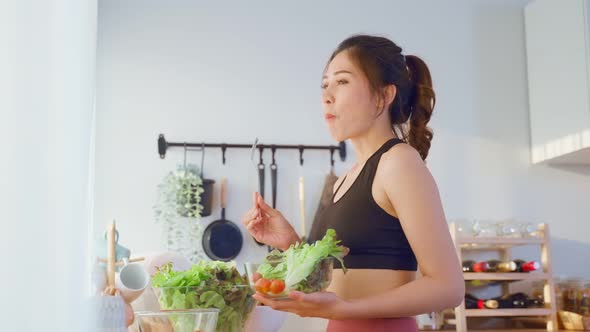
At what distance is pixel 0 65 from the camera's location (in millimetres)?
360

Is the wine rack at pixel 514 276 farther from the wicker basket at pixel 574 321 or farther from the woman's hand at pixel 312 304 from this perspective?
the woman's hand at pixel 312 304

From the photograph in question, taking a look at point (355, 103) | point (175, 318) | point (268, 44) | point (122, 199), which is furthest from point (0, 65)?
point (268, 44)

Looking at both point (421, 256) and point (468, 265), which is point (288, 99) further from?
point (421, 256)

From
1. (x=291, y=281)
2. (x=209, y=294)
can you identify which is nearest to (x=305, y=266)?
(x=291, y=281)

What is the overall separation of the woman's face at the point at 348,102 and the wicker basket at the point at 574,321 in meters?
2.13

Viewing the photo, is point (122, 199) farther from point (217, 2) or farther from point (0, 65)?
point (0, 65)

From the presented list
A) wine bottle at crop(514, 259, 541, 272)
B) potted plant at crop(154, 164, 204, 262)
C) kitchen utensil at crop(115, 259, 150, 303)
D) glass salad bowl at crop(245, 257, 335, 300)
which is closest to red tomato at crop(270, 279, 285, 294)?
glass salad bowl at crop(245, 257, 335, 300)

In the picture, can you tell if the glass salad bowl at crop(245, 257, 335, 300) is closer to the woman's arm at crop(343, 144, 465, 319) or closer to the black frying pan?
the woman's arm at crop(343, 144, 465, 319)

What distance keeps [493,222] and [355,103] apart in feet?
7.03

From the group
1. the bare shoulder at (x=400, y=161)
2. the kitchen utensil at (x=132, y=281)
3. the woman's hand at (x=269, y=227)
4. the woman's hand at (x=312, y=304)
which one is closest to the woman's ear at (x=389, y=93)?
the bare shoulder at (x=400, y=161)

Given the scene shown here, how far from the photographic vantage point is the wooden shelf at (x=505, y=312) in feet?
9.38

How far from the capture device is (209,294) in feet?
3.02

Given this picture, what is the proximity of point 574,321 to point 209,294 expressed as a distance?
2361 millimetres

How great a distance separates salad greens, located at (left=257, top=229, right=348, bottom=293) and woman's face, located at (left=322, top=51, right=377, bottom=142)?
0.23 meters
